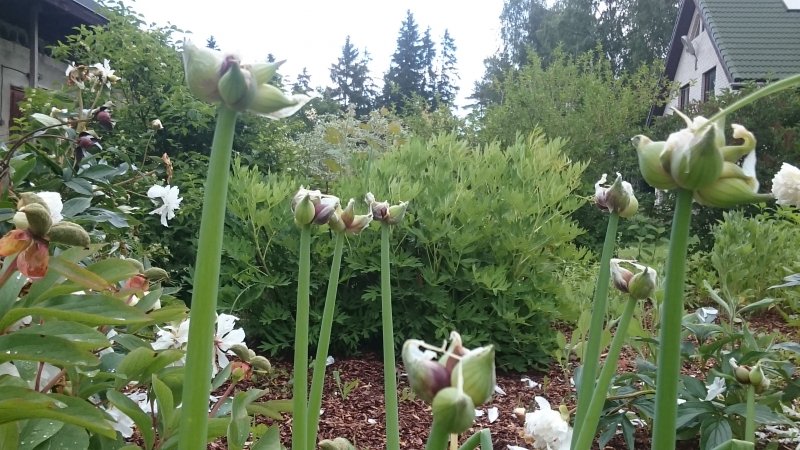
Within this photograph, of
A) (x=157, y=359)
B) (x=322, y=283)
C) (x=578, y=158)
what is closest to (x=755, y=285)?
(x=322, y=283)

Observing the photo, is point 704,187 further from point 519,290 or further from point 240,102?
point 519,290

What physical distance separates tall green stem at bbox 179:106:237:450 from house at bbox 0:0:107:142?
7.11m

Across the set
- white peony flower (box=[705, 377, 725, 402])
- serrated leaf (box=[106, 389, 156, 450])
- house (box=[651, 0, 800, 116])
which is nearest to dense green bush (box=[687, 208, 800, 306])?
white peony flower (box=[705, 377, 725, 402])

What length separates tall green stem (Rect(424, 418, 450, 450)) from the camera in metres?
0.30

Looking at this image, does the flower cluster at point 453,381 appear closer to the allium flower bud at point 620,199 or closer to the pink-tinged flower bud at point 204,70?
the pink-tinged flower bud at point 204,70

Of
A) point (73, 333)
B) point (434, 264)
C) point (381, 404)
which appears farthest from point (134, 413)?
point (434, 264)

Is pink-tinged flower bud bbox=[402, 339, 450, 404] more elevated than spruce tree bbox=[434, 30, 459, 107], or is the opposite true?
spruce tree bbox=[434, 30, 459, 107]

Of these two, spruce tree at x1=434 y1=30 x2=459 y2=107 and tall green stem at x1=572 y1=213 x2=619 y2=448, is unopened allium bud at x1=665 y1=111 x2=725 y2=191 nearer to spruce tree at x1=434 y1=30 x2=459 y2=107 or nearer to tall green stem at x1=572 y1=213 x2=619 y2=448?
tall green stem at x1=572 y1=213 x2=619 y2=448

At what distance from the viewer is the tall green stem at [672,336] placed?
1.17ft

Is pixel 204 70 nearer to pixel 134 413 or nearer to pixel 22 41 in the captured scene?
pixel 134 413

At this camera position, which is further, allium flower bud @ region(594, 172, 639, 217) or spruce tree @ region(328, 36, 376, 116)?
spruce tree @ region(328, 36, 376, 116)

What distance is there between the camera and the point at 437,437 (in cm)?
32

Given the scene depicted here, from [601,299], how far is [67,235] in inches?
22.2

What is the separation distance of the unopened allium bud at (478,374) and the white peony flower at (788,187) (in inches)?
40.4
